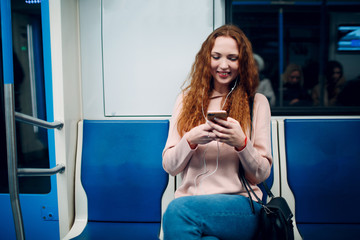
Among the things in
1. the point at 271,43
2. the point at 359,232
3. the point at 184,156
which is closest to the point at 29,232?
the point at 184,156

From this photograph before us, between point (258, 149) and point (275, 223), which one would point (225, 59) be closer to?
point (258, 149)

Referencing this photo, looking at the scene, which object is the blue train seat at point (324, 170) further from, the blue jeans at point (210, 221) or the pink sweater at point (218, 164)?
the blue jeans at point (210, 221)

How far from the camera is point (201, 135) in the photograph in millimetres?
1354

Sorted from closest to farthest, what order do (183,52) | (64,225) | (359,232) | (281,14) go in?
(359,232) → (64,225) → (183,52) → (281,14)

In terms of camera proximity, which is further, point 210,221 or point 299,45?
point 299,45

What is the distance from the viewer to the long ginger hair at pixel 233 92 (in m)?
1.55

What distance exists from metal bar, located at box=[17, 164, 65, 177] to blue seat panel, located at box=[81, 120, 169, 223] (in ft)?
0.57

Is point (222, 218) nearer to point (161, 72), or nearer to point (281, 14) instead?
point (161, 72)

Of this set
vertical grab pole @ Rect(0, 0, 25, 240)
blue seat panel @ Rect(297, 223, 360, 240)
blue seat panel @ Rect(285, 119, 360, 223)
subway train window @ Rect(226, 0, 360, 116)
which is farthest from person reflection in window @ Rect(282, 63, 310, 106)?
vertical grab pole @ Rect(0, 0, 25, 240)

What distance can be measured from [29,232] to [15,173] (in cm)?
112

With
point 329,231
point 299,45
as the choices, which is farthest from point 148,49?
point 299,45

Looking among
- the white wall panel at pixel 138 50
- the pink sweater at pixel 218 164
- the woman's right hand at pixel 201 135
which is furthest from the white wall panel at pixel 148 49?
the woman's right hand at pixel 201 135

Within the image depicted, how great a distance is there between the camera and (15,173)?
4.06 feet

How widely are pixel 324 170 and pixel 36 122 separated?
1868 millimetres
